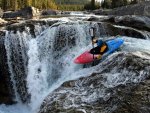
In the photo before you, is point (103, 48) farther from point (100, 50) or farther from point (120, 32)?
point (120, 32)

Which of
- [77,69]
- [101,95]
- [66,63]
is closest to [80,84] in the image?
[101,95]

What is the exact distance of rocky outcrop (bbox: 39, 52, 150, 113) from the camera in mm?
9375

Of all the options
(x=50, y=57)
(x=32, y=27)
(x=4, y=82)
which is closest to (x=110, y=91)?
(x=50, y=57)

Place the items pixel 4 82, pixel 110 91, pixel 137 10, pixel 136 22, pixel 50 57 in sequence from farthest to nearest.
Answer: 1. pixel 137 10
2. pixel 136 22
3. pixel 50 57
4. pixel 4 82
5. pixel 110 91

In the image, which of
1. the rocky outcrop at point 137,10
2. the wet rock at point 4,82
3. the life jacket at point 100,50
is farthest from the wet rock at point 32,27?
the rocky outcrop at point 137,10

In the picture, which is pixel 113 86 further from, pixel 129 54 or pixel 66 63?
pixel 66 63

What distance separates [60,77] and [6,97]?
298 cm

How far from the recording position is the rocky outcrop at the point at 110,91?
9375 mm

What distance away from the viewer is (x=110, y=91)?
10.2 metres

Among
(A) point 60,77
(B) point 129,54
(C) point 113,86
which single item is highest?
(B) point 129,54

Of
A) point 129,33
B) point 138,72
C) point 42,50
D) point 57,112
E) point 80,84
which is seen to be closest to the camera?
point 57,112

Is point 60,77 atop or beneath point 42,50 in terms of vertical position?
beneath

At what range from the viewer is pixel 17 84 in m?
16.4

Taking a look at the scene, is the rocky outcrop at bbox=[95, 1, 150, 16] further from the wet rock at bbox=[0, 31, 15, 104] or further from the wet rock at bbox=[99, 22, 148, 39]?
the wet rock at bbox=[0, 31, 15, 104]
